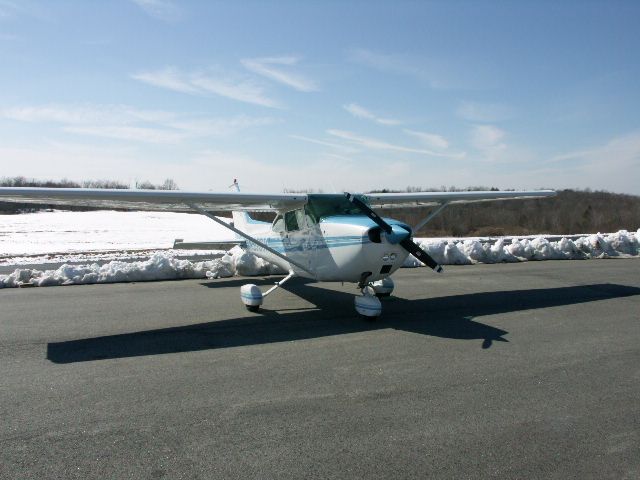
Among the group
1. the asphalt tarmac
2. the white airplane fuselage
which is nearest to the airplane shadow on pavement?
the asphalt tarmac

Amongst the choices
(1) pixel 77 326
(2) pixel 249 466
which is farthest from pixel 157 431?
(1) pixel 77 326

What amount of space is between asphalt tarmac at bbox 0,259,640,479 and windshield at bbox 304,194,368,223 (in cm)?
167

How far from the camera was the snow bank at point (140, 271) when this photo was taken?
10.9 metres

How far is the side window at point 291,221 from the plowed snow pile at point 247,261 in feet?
12.8

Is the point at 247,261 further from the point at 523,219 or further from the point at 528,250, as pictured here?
the point at 523,219

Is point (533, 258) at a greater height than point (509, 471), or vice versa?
point (533, 258)

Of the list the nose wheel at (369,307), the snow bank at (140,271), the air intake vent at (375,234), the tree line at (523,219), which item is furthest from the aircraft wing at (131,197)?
the tree line at (523,219)

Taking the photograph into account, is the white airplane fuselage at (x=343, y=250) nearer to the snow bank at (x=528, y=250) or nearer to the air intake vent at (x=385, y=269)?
the air intake vent at (x=385, y=269)

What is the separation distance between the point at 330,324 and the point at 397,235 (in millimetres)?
1682

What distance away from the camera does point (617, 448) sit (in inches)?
136

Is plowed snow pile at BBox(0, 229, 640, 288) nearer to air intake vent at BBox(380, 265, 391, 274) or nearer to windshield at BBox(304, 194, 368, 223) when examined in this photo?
windshield at BBox(304, 194, 368, 223)

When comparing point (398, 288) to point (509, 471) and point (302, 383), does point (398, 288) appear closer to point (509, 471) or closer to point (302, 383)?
point (302, 383)

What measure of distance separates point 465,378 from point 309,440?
6.57ft

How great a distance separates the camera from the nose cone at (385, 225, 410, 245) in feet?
23.2
